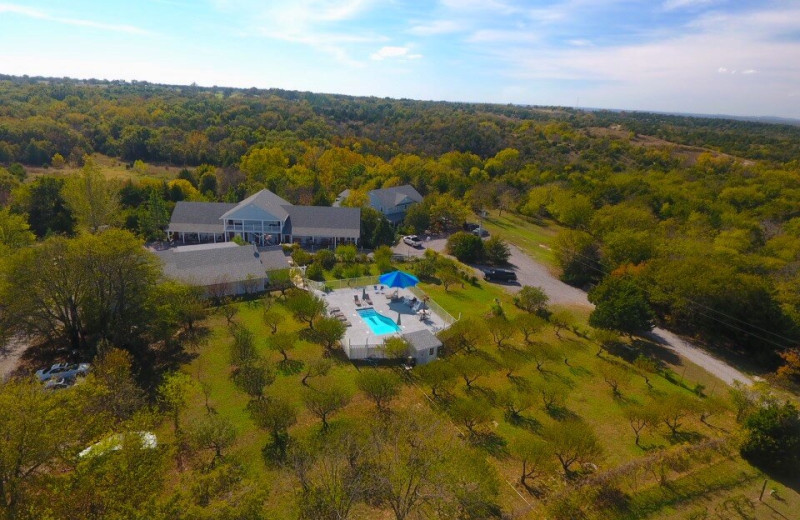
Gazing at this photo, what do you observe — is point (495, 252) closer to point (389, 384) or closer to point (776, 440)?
point (389, 384)

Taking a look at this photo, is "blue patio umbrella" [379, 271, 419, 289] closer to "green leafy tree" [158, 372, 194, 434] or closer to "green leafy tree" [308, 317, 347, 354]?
"green leafy tree" [308, 317, 347, 354]

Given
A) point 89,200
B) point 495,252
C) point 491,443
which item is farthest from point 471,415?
point 89,200

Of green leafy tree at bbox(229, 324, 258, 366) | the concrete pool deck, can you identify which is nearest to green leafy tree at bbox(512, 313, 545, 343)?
the concrete pool deck

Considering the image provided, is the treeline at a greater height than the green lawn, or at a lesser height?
greater

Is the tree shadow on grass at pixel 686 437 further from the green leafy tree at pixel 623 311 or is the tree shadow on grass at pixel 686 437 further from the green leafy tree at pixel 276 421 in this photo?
the green leafy tree at pixel 276 421

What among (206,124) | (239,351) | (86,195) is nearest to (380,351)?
(239,351)

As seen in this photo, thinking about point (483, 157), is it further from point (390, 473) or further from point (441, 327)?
point (390, 473)
